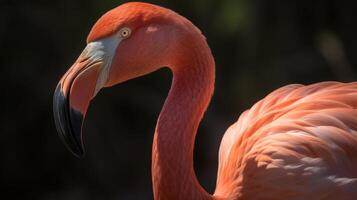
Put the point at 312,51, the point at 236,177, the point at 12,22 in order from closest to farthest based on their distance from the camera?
1. the point at 236,177
2. the point at 12,22
3. the point at 312,51

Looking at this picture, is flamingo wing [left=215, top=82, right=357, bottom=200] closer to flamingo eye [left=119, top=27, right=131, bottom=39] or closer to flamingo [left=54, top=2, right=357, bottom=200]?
flamingo [left=54, top=2, right=357, bottom=200]

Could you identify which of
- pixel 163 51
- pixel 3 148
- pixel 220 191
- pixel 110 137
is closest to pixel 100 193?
pixel 110 137

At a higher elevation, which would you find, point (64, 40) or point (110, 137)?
point (64, 40)

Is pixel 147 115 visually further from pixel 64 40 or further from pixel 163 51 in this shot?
pixel 163 51

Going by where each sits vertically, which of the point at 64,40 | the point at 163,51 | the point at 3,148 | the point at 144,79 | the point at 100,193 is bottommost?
the point at 100,193

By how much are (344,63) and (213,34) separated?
0.93 meters

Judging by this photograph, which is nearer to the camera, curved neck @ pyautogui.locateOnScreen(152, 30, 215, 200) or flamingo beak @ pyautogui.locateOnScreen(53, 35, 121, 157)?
flamingo beak @ pyautogui.locateOnScreen(53, 35, 121, 157)

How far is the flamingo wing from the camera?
2879 millimetres

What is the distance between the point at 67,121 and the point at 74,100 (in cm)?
7

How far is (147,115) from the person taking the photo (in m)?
5.46

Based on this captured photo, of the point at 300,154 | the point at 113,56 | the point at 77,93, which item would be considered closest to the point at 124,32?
the point at 113,56

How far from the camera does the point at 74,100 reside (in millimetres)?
2611

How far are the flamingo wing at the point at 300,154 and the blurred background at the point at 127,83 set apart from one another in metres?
2.10

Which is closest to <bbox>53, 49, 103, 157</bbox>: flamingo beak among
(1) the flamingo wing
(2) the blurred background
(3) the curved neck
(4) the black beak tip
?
(4) the black beak tip
